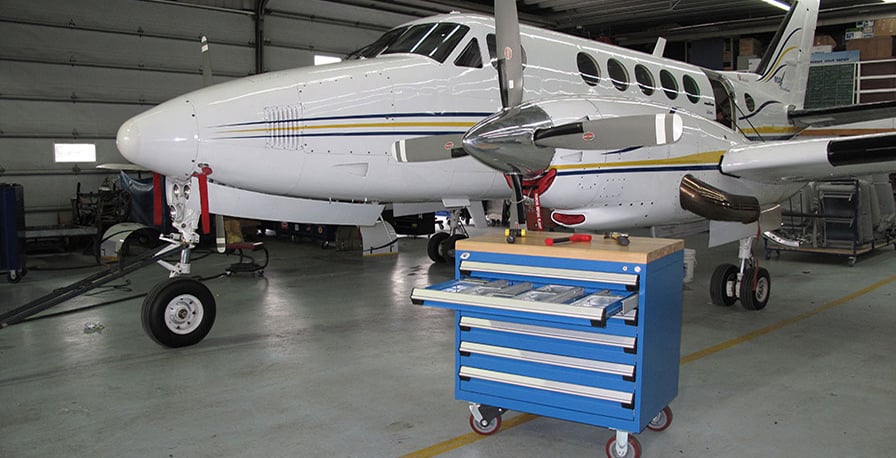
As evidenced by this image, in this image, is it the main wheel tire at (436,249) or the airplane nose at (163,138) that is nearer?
the airplane nose at (163,138)

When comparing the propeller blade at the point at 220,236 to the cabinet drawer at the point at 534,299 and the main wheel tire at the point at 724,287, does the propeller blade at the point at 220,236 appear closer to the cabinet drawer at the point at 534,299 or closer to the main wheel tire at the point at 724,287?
the cabinet drawer at the point at 534,299

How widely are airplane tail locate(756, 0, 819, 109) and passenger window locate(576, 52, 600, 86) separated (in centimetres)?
510

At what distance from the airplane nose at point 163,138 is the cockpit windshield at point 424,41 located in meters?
2.48

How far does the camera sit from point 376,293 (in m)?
9.64

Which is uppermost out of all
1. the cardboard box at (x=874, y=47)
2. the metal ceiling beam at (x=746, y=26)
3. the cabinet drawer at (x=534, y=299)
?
the metal ceiling beam at (x=746, y=26)

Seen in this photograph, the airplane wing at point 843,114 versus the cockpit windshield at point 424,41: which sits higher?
the cockpit windshield at point 424,41

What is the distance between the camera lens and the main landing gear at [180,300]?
6410 millimetres

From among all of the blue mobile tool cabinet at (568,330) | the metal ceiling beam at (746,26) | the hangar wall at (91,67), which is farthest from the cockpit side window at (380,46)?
the metal ceiling beam at (746,26)

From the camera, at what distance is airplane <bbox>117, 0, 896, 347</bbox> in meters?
5.54

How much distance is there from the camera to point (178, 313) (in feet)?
21.7

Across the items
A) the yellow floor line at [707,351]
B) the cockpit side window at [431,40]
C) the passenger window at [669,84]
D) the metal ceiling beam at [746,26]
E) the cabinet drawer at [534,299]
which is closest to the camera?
the cabinet drawer at [534,299]

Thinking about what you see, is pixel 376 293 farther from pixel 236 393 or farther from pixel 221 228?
pixel 236 393

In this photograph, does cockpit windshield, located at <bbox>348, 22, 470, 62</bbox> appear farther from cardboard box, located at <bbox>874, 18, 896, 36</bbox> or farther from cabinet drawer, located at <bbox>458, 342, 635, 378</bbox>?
cardboard box, located at <bbox>874, 18, 896, 36</bbox>

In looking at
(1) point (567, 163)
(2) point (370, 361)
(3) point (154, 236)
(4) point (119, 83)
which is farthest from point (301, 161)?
(4) point (119, 83)
